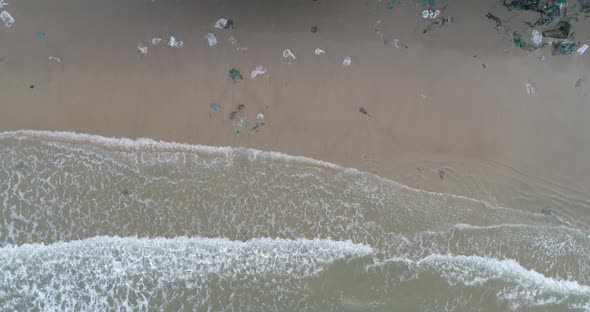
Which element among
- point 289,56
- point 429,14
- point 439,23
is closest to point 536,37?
point 439,23

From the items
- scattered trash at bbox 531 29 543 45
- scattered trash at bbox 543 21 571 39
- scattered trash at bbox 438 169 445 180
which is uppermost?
scattered trash at bbox 543 21 571 39

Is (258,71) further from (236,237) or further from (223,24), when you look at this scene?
(236,237)

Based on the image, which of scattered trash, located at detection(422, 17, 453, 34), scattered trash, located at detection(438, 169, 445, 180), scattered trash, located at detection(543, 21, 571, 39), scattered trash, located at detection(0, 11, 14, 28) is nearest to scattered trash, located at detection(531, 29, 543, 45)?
scattered trash, located at detection(543, 21, 571, 39)

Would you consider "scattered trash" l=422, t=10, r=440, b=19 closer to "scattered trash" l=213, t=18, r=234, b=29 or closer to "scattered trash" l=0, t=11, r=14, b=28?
"scattered trash" l=213, t=18, r=234, b=29

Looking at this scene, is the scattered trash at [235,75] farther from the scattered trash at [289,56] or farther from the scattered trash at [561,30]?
the scattered trash at [561,30]

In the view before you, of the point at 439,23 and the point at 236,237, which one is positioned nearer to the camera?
the point at 236,237

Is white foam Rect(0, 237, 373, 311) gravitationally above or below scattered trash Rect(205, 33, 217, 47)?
below
